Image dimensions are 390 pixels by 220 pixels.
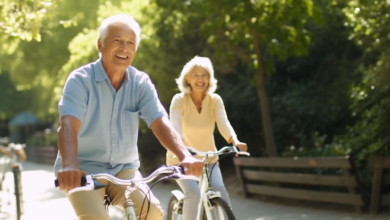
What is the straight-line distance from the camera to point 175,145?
407cm

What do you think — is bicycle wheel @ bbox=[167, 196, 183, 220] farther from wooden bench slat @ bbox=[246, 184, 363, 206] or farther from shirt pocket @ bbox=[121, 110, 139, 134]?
wooden bench slat @ bbox=[246, 184, 363, 206]

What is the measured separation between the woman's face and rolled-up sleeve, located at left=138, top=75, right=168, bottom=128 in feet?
7.85

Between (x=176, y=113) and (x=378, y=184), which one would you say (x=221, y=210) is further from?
(x=378, y=184)

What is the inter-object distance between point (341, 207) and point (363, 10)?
2.74 meters

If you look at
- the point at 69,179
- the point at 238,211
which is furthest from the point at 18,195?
the point at 69,179

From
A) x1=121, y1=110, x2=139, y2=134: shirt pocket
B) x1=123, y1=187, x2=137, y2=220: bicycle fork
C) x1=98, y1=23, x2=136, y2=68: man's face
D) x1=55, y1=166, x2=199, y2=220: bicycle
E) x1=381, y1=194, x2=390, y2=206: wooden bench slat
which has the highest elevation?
x1=98, y1=23, x2=136, y2=68: man's face

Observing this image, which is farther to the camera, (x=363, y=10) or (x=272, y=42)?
(x=272, y=42)

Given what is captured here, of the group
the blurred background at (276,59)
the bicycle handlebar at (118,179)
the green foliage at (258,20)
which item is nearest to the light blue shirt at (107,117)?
the bicycle handlebar at (118,179)

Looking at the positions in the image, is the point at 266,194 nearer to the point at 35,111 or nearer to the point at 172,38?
the point at 172,38

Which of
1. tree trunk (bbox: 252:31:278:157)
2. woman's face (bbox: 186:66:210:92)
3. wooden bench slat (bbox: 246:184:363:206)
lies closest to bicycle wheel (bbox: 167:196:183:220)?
woman's face (bbox: 186:66:210:92)

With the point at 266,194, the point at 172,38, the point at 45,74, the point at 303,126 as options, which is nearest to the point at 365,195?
the point at 266,194

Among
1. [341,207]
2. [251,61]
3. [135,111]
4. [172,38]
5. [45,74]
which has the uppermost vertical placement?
[45,74]

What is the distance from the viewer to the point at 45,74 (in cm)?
3425

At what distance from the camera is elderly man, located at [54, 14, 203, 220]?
404 cm
